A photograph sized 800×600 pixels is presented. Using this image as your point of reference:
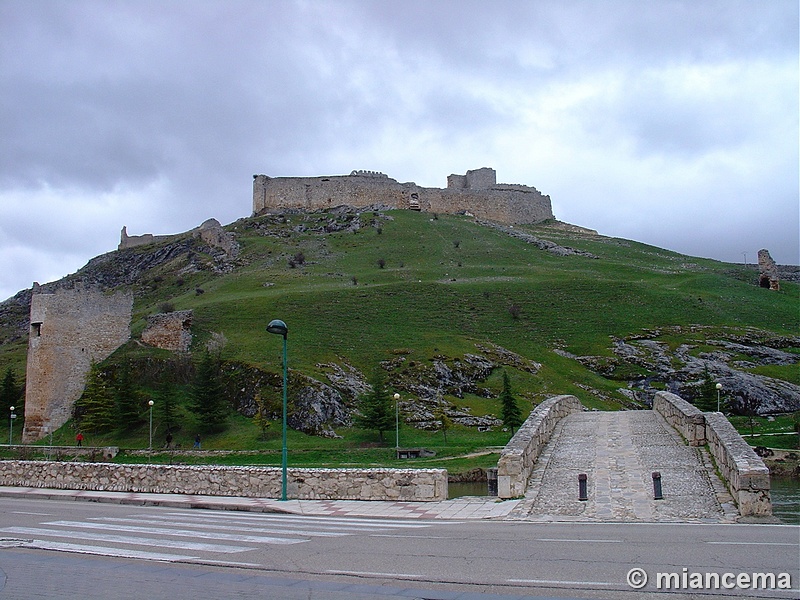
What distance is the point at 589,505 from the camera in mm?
15008

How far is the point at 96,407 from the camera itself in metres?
40.8

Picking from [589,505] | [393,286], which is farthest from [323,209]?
[589,505]

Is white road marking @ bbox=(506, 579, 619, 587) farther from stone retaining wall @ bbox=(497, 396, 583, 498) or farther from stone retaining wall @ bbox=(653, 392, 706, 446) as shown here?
stone retaining wall @ bbox=(653, 392, 706, 446)

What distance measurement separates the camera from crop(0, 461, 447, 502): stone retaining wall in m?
17.1

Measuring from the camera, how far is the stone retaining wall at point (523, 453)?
16.6 meters

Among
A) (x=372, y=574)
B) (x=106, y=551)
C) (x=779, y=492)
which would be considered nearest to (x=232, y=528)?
(x=106, y=551)

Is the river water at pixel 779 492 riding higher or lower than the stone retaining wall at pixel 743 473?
lower

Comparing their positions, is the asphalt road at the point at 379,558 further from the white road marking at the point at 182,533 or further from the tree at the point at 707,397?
the tree at the point at 707,397

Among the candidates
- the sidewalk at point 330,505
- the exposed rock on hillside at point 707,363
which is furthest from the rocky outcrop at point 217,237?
the sidewalk at point 330,505

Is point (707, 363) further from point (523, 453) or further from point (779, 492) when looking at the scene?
point (523, 453)

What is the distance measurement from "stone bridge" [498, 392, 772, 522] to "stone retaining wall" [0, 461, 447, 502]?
82.7 inches

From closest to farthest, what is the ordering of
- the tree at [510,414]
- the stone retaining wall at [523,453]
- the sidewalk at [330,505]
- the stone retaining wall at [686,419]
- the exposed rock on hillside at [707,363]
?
the sidewalk at [330,505] → the stone retaining wall at [523,453] → the stone retaining wall at [686,419] → the tree at [510,414] → the exposed rock on hillside at [707,363]

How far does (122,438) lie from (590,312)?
38508 millimetres

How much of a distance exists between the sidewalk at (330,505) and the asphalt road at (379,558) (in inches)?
40.8
